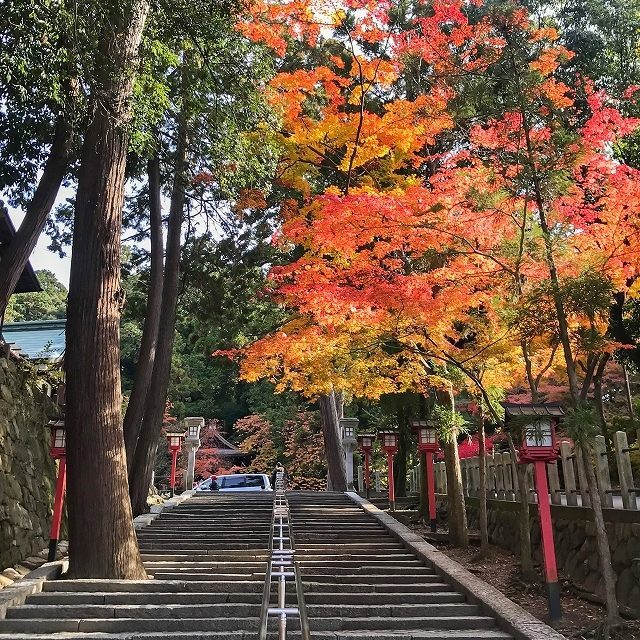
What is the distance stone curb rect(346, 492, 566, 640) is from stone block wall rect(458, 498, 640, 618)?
4.66ft

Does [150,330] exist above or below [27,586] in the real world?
above

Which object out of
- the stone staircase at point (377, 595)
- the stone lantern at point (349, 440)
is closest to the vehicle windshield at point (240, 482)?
the stone lantern at point (349, 440)

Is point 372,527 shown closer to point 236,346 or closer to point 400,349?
point 400,349

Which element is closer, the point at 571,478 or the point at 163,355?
the point at 571,478

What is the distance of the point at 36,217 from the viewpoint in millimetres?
11008

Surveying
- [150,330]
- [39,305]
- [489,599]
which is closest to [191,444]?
[150,330]

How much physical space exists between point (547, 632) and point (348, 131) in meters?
10.6

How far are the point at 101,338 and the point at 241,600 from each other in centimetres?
385

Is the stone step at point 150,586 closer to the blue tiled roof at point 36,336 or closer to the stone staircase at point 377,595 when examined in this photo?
the stone staircase at point 377,595

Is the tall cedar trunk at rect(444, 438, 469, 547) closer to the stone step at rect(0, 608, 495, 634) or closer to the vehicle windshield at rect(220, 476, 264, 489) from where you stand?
the stone step at rect(0, 608, 495, 634)

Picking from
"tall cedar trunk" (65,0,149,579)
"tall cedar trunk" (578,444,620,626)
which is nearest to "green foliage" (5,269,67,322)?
"tall cedar trunk" (65,0,149,579)

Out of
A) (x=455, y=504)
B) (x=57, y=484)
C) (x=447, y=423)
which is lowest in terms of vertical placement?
(x=455, y=504)

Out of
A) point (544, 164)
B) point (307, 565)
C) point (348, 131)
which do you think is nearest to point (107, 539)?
point (307, 565)

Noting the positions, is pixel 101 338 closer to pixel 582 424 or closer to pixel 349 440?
pixel 582 424
